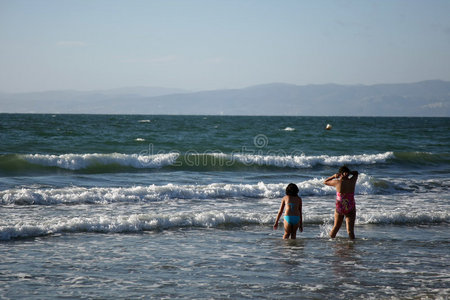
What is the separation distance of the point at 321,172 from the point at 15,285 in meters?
18.5

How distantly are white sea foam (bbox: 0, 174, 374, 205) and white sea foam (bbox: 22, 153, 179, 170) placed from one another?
7254 mm

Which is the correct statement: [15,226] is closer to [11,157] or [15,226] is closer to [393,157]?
[11,157]

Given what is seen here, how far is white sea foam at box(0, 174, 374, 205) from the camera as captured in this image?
13.6 meters

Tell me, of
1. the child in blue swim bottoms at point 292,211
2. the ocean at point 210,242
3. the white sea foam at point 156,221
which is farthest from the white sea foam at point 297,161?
the child in blue swim bottoms at point 292,211

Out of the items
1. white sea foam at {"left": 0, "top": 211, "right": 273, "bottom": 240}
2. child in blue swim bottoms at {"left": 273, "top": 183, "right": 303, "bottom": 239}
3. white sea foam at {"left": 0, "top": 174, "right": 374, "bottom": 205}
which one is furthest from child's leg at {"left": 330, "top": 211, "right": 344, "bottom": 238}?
white sea foam at {"left": 0, "top": 174, "right": 374, "bottom": 205}

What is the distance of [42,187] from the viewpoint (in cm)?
1612

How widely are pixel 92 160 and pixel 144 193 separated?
9216 mm

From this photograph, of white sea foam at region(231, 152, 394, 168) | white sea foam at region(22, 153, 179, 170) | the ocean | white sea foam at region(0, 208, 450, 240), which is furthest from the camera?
white sea foam at region(231, 152, 394, 168)

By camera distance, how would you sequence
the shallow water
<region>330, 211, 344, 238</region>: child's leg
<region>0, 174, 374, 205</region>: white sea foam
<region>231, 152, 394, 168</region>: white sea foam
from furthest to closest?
<region>231, 152, 394, 168</region>: white sea foam
<region>0, 174, 374, 205</region>: white sea foam
<region>330, 211, 344, 238</region>: child's leg
the shallow water

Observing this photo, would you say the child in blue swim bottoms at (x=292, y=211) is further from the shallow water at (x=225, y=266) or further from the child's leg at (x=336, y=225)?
the child's leg at (x=336, y=225)

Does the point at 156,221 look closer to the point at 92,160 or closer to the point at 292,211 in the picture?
the point at 292,211

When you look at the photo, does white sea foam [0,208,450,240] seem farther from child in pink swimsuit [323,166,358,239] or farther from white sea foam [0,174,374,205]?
white sea foam [0,174,374,205]

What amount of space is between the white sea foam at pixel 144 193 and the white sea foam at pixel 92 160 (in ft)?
23.8

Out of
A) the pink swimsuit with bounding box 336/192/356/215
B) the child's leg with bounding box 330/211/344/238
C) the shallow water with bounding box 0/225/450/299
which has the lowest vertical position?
the shallow water with bounding box 0/225/450/299
